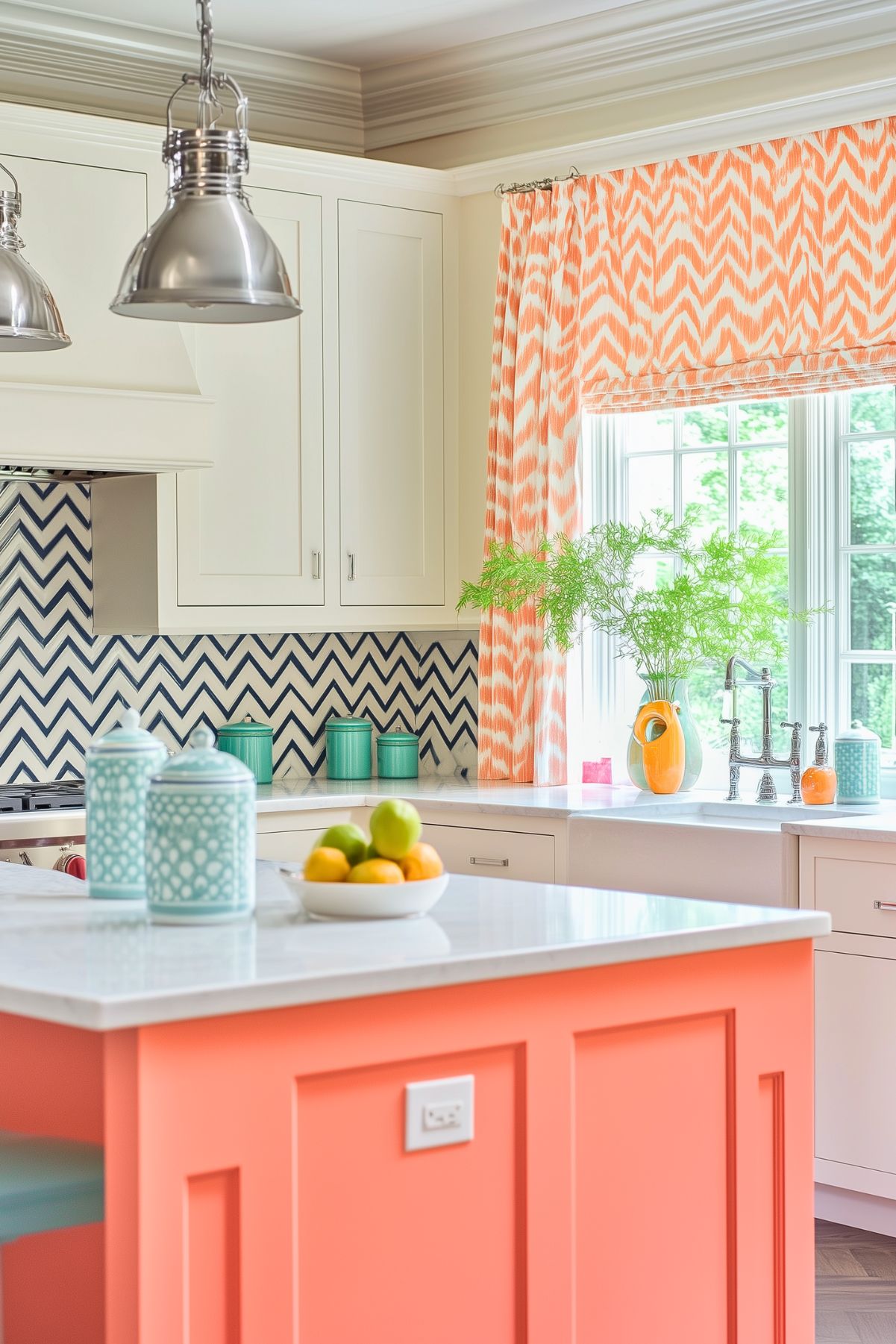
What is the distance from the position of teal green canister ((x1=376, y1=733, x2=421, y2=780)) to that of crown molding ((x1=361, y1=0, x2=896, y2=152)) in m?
1.84

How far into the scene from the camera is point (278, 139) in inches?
196

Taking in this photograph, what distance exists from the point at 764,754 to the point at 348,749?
1.34 m

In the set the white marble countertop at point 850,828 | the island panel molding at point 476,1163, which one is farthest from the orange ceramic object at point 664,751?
the island panel molding at point 476,1163

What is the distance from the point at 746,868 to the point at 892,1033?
1.54 ft

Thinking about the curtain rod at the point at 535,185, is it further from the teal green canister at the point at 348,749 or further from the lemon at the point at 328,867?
the lemon at the point at 328,867

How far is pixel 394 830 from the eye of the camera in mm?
2064

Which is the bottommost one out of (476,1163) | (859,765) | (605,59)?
(476,1163)

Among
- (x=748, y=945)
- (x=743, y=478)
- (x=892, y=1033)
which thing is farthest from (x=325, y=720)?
(x=748, y=945)

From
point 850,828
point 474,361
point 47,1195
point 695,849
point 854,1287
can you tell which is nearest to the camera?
point 47,1195

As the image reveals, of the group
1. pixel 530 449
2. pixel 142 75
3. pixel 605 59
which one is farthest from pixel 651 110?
pixel 142 75

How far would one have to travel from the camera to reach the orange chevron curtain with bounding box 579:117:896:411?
3977 mm

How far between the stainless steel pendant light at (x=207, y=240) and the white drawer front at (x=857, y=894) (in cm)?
181

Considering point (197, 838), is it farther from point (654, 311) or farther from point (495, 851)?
point (654, 311)

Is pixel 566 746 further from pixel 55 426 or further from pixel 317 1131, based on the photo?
pixel 317 1131
